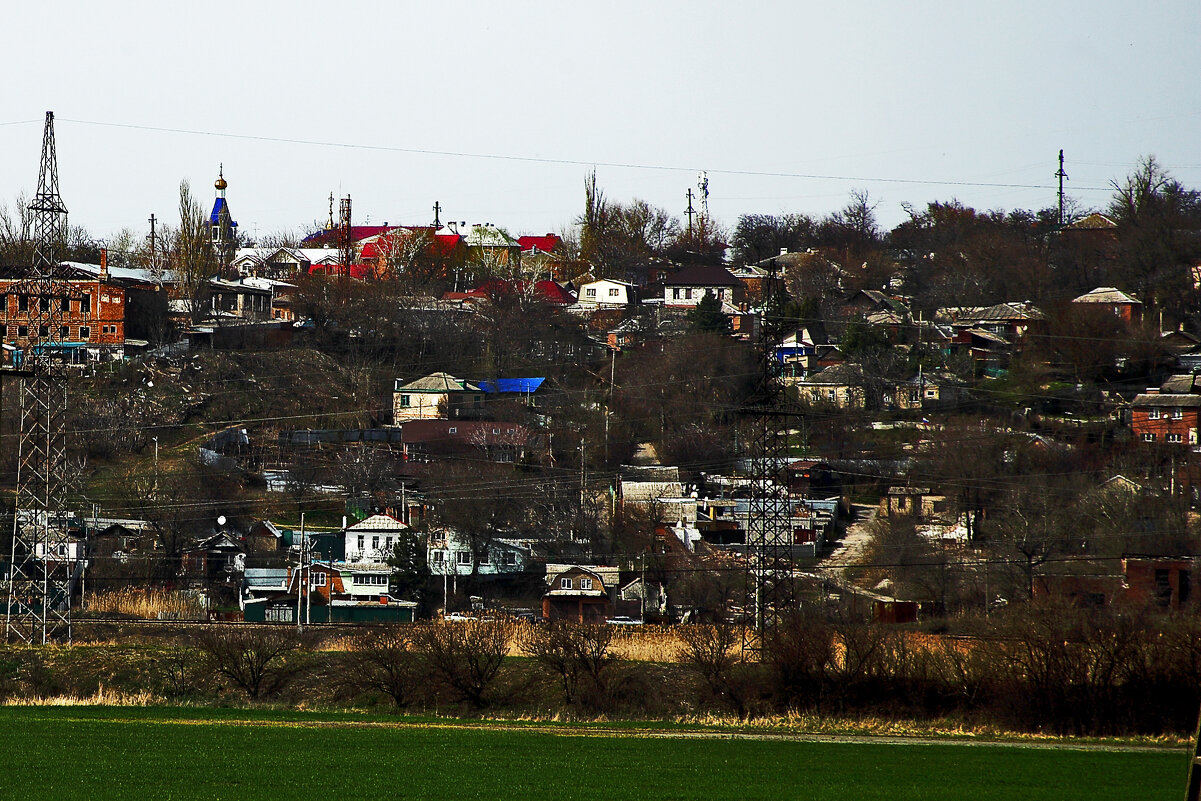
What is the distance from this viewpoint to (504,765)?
784 inches

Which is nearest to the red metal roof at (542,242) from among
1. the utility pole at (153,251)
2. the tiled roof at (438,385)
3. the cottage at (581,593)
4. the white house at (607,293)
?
the white house at (607,293)

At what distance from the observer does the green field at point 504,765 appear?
17.2 m

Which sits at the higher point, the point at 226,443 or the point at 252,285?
the point at 252,285

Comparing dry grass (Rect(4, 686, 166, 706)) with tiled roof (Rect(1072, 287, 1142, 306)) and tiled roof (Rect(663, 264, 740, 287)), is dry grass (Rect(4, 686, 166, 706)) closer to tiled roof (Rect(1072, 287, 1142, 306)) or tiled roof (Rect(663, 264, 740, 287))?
tiled roof (Rect(1072, 287, 1142, 306))

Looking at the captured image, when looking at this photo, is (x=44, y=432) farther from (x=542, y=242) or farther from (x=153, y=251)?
(x=542, y=242)

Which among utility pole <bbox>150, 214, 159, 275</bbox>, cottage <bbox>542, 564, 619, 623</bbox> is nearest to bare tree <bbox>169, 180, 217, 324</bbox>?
utility pole <bbox>150, 214, 159, 275</bbox>

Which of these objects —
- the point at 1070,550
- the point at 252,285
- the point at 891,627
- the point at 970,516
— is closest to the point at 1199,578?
the point at 1070,550

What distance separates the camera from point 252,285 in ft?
274

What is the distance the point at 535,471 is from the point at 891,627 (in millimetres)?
25702

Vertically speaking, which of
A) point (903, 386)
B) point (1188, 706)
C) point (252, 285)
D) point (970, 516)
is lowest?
point (1188, 706)

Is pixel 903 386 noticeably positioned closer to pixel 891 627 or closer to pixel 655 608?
pixel 655 608

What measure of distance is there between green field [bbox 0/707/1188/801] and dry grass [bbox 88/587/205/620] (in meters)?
19.2

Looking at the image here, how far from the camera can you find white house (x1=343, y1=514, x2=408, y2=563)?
5003 centimetres

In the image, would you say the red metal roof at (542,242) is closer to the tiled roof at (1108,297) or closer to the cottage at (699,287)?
the cottage at (699,287)
